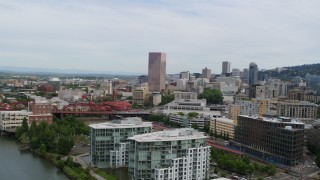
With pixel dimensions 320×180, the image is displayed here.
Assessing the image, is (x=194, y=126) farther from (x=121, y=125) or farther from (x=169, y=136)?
(x=169, y=136)

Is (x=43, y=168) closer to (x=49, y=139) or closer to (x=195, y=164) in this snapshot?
(x=49, y=139)

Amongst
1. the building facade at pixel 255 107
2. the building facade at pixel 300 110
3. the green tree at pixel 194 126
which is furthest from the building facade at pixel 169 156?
the building facade at pixel 300 110

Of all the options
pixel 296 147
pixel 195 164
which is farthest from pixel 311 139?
pixel 195 164

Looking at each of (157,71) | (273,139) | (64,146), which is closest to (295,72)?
(157,71)

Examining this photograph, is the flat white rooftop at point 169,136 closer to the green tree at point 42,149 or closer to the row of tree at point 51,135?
the row of tree at point 51,135

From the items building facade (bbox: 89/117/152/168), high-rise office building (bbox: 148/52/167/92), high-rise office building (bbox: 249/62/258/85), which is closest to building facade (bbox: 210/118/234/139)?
building facade (bbox: 89/117/152/168)

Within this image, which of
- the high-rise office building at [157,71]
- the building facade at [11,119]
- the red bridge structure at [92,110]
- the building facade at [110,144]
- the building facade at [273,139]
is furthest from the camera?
the high-rise office building at [157,71]

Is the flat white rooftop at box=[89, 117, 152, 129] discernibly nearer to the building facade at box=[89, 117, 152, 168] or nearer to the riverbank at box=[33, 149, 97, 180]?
the building facade at box=[89, 117, 152, 168]
